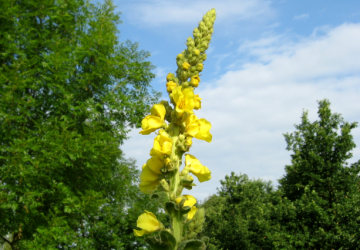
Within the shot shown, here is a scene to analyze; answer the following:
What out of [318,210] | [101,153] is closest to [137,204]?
[101,153]

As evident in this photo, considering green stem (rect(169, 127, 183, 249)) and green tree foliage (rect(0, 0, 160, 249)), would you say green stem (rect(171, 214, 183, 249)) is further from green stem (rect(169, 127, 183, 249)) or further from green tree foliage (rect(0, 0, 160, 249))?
green tree foliage (rect(0, 0, 160, 249))

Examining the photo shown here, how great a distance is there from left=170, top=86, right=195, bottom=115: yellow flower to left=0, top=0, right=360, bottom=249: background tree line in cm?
815

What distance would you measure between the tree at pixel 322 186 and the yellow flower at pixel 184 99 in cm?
1186

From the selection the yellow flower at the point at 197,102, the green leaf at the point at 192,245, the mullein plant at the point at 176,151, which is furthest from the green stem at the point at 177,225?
the yellow flower at the point at 197,102

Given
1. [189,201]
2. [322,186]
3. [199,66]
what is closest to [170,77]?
[199,66]

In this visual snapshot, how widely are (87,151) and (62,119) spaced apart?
195 cm

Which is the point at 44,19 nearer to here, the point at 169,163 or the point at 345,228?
the point at 169,163

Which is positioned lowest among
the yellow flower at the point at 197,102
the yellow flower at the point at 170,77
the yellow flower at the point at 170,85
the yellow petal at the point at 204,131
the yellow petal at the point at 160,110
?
the yellow petal at the point at 204,131

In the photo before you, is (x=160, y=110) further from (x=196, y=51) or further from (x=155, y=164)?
(x=196, y=51)

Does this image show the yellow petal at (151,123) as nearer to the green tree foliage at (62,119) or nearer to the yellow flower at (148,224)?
the yellow flower at (148,224)

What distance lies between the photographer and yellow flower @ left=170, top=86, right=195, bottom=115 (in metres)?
2.24

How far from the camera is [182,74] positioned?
8.11ft

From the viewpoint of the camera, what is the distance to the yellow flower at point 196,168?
7.48 ft

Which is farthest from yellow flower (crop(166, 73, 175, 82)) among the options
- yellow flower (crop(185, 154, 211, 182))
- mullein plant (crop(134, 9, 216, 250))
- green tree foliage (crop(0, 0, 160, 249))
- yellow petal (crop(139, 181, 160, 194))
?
green tree foliage (crop(0, 0, 160, 249))
